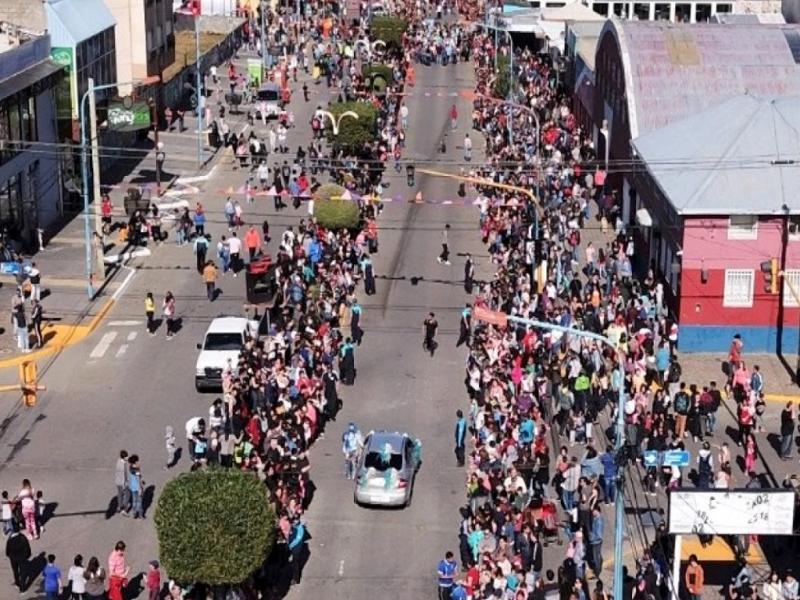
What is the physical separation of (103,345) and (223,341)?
4909 mm

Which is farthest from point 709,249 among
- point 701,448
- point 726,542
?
point 726,542

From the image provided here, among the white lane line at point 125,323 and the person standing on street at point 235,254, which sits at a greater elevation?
the person standing on street at point 235,254

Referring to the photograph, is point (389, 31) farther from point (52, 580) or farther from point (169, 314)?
point (52, 580)

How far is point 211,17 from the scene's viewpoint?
10569cm

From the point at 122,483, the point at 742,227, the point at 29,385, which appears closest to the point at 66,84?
the point at 29,385

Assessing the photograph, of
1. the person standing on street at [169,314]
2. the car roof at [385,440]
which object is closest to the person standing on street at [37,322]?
the person standing on street at [169,314]

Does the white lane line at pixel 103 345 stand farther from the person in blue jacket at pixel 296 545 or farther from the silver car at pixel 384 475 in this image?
the person in blue jacket at pixel 296 545

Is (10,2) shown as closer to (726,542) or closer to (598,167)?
(598,167)

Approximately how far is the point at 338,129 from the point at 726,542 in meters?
38.6

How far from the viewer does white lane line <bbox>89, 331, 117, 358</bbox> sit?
4641 cm

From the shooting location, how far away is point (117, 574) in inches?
1226

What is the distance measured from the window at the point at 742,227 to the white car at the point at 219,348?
13373 millimetres

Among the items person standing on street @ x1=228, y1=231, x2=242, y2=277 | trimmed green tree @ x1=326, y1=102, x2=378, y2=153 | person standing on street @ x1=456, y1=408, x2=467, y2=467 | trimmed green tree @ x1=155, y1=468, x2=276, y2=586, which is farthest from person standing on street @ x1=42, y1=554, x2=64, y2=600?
trimmed green tree @ x1=326, y1=102, x2=378, y2=153

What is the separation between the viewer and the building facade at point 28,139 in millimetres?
55844
